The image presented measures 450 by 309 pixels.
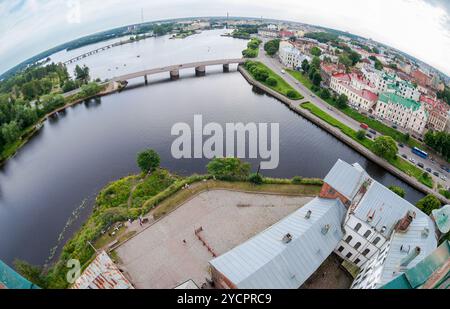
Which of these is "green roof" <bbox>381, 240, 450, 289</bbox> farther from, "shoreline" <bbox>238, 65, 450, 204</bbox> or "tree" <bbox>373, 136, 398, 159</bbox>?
"tree" <bbox>373, 136, 398, 159</bbox>

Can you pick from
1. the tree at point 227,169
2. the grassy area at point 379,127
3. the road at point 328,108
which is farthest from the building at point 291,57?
the tree at point 227,169

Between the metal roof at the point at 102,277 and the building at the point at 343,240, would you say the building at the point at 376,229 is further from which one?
the metal roof at the point at 102,277

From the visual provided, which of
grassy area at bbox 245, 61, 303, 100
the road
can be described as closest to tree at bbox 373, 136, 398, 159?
the road

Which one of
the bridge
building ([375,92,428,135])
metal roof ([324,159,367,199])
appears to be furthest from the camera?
the bridge

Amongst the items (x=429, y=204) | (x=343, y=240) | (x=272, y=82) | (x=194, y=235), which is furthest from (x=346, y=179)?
(x=272, y=82)

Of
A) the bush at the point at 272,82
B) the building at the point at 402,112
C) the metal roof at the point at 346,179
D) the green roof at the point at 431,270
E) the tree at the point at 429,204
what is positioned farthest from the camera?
the bush at the point at 272,82

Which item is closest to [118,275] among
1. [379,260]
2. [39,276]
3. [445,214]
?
[39,276]
